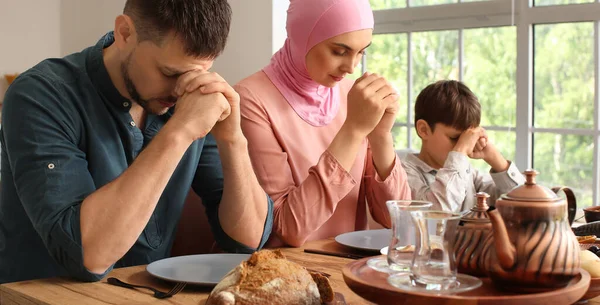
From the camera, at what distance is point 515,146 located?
3.29 metres

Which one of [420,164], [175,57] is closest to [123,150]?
[175,57]

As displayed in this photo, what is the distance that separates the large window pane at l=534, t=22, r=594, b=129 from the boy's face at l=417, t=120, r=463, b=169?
0.76 meters

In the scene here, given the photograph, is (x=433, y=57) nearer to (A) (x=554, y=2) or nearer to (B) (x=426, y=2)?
(B) (x=426, y=2)

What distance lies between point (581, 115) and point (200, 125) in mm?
2084

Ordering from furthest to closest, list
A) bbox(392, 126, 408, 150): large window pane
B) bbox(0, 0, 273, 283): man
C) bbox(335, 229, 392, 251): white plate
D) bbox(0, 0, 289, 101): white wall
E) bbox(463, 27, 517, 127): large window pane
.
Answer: bbox(0, 0, 289, 101): white wall
bbox(392, 126, 408, 150): large window pane
bbox(463, 27, 517, 127): large window pane
bbox(335, 229, 392, 251): white plate
bbox(0, 0, 273, 283): man

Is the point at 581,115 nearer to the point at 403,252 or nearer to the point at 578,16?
the point at 578,16

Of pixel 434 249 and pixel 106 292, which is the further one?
pixel 106 292

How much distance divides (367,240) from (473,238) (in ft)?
2.07

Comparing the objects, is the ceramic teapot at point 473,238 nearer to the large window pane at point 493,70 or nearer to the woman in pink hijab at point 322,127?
the woman in pink hijab at point 322,127

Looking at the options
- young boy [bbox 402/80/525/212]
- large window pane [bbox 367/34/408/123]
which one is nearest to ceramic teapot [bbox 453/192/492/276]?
young boy [bbox 402/80/525/212]

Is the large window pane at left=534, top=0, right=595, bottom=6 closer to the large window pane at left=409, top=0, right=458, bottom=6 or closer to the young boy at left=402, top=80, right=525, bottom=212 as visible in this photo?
the large window pane at left=409, top=0, right=458, bottom=6

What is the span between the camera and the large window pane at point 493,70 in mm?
3258

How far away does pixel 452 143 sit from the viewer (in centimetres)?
266

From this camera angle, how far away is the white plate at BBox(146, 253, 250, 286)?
1376mm
